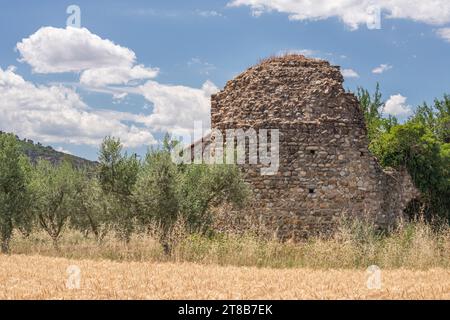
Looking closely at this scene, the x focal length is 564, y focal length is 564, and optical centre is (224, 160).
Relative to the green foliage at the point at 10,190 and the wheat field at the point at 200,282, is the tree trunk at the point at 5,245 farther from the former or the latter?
the wheat field at the point at 200,282

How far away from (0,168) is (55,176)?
94.7 inches

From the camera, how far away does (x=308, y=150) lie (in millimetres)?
17766

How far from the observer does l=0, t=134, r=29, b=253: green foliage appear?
16125mm

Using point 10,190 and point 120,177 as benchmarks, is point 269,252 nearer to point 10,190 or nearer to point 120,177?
point 120,177

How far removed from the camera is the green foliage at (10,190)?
1612cm

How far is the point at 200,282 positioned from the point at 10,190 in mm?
8890

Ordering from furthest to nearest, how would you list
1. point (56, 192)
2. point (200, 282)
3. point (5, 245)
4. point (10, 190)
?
point (56, 192), point (10, 190), point (5, 245), point (200, 282)

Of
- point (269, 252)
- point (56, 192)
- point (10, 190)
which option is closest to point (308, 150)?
point (269, 252)

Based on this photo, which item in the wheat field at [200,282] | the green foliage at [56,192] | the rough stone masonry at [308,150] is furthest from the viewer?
the green foliage at [56,192]

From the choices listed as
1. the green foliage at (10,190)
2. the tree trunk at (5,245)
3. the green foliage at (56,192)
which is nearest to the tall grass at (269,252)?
the tree trunk at (5,245)

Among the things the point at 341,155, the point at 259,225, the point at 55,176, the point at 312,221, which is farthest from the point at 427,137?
the point at 55,176

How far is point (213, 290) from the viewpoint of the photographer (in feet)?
30.0

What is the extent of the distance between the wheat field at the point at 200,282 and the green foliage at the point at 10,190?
388 cm
